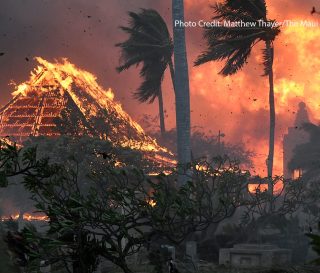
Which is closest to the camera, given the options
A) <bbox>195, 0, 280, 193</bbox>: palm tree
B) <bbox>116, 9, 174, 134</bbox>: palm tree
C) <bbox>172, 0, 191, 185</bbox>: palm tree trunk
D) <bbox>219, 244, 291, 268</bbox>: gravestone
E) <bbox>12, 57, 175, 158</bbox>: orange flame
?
<bbox>219, 244, 291, 268</bbox>: gravestone

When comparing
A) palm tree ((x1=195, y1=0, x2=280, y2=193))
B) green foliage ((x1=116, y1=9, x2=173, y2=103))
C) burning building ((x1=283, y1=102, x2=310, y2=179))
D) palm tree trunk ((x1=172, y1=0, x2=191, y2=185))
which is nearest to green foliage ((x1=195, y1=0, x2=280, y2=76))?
palm tree ((x1=195, y1=0, x2=280, y2=193))

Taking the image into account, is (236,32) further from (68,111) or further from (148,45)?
(68,111)

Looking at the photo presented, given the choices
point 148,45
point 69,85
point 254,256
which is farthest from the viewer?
point 69,85

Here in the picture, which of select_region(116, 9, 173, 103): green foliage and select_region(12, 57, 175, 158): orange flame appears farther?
select_region(12, 57, 175, 158): orange flame

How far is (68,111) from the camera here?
50906 millimetres

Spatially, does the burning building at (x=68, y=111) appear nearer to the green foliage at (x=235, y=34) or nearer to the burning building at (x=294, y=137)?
the green foliage at (x=235, y=34)

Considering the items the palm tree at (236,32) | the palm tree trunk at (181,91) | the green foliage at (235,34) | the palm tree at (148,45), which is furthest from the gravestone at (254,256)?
the palm tree at (148,45)

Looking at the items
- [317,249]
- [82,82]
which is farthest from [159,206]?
[82,82]

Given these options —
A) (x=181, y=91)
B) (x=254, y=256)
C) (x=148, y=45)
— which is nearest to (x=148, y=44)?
(x=148, y=45)

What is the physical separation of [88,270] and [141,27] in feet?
124

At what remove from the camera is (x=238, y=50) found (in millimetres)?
35125

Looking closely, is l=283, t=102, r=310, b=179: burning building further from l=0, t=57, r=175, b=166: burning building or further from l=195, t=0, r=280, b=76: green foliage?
l=195, t=0, r=280, b=76: green foliage

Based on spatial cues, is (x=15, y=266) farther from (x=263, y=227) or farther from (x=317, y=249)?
(x=263, y=227)

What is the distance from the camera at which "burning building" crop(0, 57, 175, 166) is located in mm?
50500
